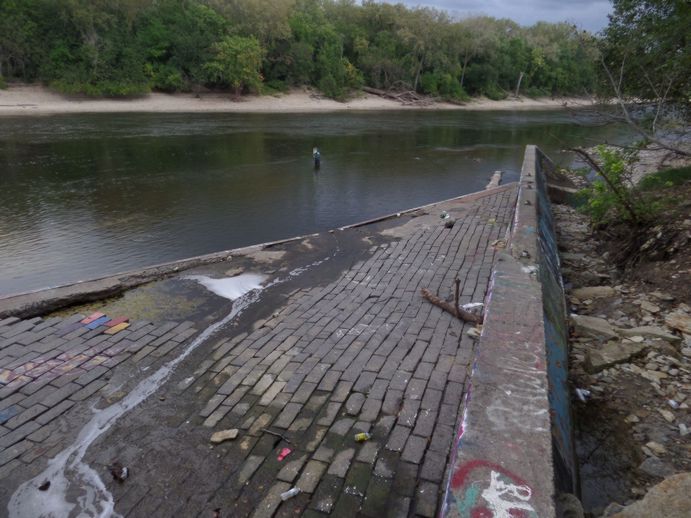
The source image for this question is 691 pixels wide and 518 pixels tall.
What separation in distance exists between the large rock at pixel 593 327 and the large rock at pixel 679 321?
60cm

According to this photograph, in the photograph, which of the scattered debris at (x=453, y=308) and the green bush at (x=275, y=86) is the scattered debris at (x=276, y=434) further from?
the green bush at (x=275, y=86)

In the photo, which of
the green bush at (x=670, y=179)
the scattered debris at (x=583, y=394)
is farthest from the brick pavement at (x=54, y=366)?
the green bush at (x=670, y=179)

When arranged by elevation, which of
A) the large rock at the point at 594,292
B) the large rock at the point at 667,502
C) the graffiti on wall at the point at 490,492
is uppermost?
the graffiti on wall at the point at 490,492

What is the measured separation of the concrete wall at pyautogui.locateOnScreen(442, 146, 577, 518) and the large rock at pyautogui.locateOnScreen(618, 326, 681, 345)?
1.11 m

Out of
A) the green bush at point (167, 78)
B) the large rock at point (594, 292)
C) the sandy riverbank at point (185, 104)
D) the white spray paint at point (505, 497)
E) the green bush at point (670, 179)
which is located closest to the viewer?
the white spray paint at point (505, 497)

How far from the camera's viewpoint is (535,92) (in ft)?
220

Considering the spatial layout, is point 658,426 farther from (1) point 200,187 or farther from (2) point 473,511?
(1) point 200,187

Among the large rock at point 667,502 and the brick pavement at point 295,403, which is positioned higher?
the large rock at point 667,502

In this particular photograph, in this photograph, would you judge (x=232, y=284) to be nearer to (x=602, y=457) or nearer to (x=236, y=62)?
(x=602, y=457)

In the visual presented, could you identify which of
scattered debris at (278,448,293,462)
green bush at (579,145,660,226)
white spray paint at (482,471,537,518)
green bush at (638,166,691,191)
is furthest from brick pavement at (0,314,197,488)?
green bush at (638,166,691,191)

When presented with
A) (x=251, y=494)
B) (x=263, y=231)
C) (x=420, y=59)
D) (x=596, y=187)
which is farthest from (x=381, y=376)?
(x=420, y=59)

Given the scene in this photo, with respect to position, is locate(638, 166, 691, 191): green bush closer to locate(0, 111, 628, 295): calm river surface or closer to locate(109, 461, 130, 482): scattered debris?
locate(0, 111, 628, 295): calm river surface

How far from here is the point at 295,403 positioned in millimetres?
4270

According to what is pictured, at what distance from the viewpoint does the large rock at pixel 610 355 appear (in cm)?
474
